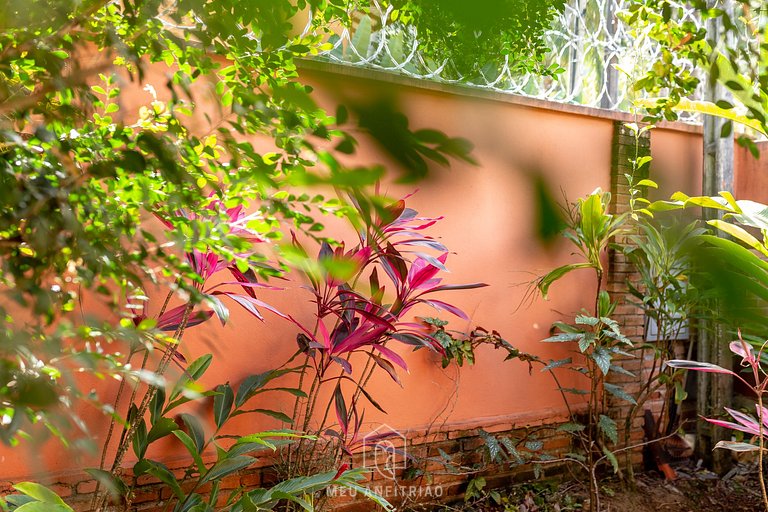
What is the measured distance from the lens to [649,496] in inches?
161

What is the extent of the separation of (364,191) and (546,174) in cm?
11

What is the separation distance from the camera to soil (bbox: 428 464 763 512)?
151 inches

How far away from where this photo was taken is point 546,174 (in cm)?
39

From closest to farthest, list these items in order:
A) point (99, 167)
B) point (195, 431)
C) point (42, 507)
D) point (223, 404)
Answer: point (99, 167)
point (42, 507)
point (195, 431)
point (223, 404)

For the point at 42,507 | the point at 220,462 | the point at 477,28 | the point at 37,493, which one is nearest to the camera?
the point at 477,28

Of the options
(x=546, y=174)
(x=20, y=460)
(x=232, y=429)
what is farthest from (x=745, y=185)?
(x=546, y=174)

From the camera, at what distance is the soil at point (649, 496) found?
383cm

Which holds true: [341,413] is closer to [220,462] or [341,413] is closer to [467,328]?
[220,462]

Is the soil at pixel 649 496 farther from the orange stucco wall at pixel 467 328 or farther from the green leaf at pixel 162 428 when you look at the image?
the green leaf at pixel 162 428

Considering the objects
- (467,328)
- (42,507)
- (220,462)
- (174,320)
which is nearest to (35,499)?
(42,507)

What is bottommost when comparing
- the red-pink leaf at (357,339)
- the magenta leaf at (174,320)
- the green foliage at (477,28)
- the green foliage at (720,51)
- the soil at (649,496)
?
the soil at (649,496)

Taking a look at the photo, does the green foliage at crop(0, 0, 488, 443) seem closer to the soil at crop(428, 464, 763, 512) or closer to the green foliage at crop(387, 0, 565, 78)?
the green foliage at crop(387, 0, 565, 78)

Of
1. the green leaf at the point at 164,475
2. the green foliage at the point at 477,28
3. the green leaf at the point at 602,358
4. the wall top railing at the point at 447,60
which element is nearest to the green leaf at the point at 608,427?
the green leaf at the point at 602,358

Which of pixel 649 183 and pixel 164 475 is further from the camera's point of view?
pixel 164 475
